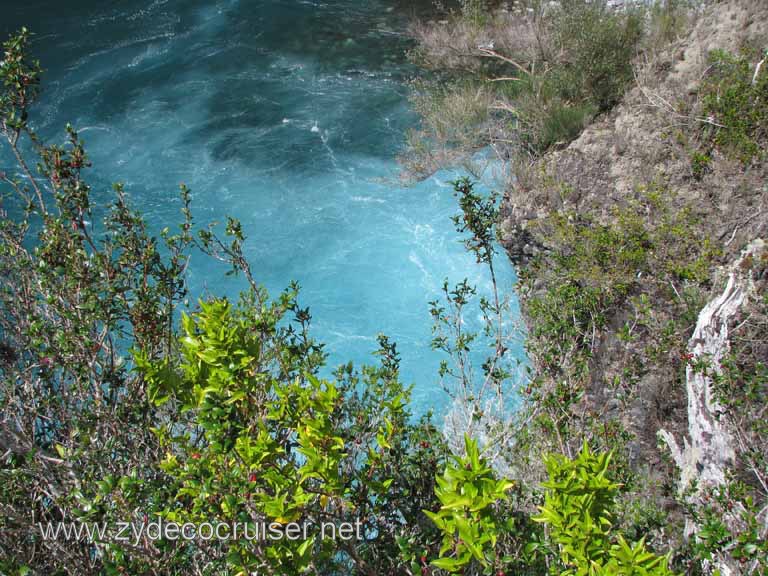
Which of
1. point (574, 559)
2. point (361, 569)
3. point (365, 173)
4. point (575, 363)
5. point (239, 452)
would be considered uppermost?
point (365, 173)

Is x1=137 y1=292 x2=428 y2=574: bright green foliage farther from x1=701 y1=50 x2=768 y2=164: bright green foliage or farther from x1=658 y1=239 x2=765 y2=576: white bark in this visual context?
x1=701 y1=50 x2=768 y2=164: bright green foliage

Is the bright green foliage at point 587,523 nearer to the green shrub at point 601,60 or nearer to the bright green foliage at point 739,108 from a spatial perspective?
the bright green foliage at point 739,108

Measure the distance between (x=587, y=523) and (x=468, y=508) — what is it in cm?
38

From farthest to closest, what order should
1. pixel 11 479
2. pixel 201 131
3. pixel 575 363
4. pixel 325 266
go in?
pixel 201 131 < pixel 325 266 < pixel 575 363 < pixel 11 479

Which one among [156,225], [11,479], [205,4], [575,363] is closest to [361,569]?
[11,479]

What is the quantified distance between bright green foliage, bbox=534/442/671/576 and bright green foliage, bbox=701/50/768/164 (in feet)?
19.9

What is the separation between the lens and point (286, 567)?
222 cm

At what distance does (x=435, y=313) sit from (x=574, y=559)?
2410 mm

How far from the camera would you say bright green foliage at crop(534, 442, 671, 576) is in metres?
1.92

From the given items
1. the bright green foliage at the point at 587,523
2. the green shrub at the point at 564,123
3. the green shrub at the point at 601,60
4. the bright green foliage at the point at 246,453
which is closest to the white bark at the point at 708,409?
the bright green foliage at the point at 587,523

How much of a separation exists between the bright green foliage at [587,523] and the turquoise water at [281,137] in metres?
5.60

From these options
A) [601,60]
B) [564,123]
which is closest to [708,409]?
[564,123]

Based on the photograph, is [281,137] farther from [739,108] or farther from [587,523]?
[587,523]

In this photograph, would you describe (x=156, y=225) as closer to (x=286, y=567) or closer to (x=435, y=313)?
(x=435, y=313)
